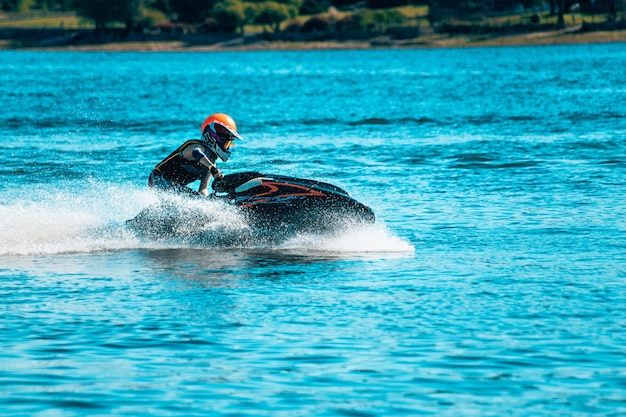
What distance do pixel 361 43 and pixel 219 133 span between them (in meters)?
124

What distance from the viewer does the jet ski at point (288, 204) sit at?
14.7 metres

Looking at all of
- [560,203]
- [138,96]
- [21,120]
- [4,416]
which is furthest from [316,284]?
[138,96]

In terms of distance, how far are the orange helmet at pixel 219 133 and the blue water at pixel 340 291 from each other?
0.72m

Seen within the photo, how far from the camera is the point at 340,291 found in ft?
39.9

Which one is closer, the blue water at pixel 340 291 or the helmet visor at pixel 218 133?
the blue water at pixel 340 291

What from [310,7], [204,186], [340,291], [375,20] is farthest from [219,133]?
[310,7]

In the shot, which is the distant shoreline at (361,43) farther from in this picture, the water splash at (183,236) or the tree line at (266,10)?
the water splash at (183,236)

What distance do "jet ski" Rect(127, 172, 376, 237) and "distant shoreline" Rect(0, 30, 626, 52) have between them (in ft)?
378

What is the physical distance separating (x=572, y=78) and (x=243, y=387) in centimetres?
5967

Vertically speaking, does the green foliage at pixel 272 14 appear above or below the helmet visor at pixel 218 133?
above

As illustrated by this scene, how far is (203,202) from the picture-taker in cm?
1494

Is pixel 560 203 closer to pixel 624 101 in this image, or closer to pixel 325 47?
pixel 624 101

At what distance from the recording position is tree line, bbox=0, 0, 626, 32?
143 m

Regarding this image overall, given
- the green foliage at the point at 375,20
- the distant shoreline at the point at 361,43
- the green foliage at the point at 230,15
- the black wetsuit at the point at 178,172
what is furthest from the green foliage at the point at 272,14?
the black wetsuit at the point at 178,172
